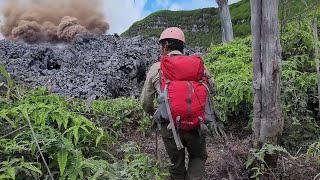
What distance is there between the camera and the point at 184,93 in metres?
3.92

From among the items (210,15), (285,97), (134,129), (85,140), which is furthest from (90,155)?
(210,15)

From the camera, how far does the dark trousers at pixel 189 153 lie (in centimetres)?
428

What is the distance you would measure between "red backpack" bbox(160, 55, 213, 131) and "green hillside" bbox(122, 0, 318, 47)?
3087cm

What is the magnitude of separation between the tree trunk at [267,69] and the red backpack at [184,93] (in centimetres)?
113

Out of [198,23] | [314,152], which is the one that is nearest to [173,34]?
[314,152]

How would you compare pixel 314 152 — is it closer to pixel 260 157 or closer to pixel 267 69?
pixel 260 157

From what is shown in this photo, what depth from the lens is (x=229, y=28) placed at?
1944 cm

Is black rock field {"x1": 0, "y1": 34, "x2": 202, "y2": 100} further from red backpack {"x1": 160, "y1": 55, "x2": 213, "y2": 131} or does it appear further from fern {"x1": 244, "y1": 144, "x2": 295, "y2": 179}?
red backpack {"x1": 160, "y1": 55, "x2": 213, "y2": 131}

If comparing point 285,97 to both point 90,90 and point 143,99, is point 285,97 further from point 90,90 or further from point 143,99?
point 90,90

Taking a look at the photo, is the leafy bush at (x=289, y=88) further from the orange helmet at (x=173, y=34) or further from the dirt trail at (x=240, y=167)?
the orange helmet at (x=173, y=34)

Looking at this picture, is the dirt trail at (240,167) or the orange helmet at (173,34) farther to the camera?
the dirt trail at (240,167)

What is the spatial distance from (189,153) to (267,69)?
1.23 m

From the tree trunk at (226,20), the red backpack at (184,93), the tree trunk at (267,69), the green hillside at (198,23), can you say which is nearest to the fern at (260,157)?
the tree trunk at (267,69)

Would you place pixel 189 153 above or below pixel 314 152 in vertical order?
above
